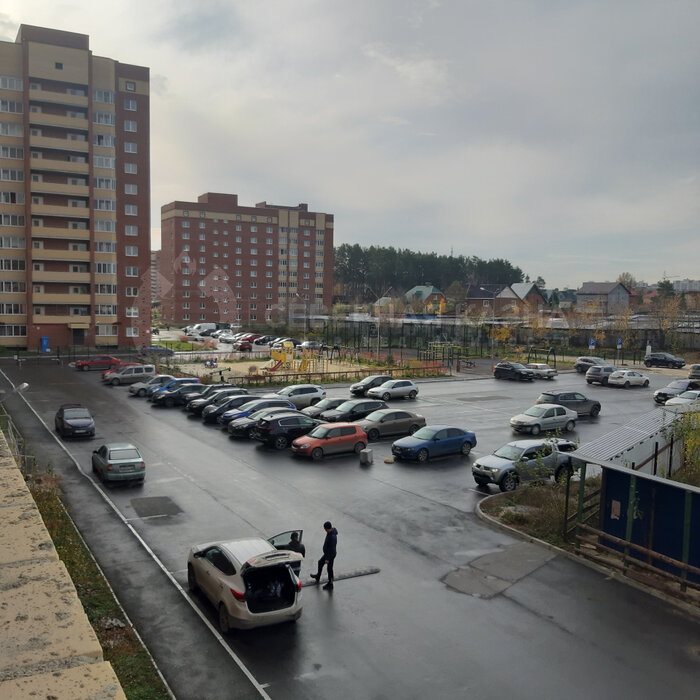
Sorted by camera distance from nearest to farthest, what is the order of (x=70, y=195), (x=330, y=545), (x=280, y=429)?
(x=330, y=545) < (x=280, y=429) < (x=70, y=195)

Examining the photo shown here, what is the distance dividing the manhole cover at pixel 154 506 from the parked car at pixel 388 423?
11222mm

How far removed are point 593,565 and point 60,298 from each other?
222 feet

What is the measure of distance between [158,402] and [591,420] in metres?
24.4

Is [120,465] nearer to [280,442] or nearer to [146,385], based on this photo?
[280,442]

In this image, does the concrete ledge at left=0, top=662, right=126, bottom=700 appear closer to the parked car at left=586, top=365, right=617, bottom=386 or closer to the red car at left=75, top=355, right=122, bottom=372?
the parked car at left=586, top=365, right=617, bottom=386

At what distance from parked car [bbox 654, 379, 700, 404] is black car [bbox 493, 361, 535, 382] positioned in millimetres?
11437

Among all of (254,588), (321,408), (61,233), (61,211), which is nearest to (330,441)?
(321,408)

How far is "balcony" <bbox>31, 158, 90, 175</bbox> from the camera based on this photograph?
6775 cm

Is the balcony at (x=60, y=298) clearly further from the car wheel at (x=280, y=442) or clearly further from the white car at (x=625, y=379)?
the white car at (x=625, y=379)

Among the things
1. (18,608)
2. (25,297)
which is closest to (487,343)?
(25,297)

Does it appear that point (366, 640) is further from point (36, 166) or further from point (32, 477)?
point (36, 166)

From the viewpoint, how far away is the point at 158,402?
36969 mm

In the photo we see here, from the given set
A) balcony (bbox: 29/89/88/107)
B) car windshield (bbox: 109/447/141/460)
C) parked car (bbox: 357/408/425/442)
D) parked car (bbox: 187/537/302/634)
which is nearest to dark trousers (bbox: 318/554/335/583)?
parked car (bbox: 187/537/302/634)

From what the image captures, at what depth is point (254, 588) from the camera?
11.3 meters
